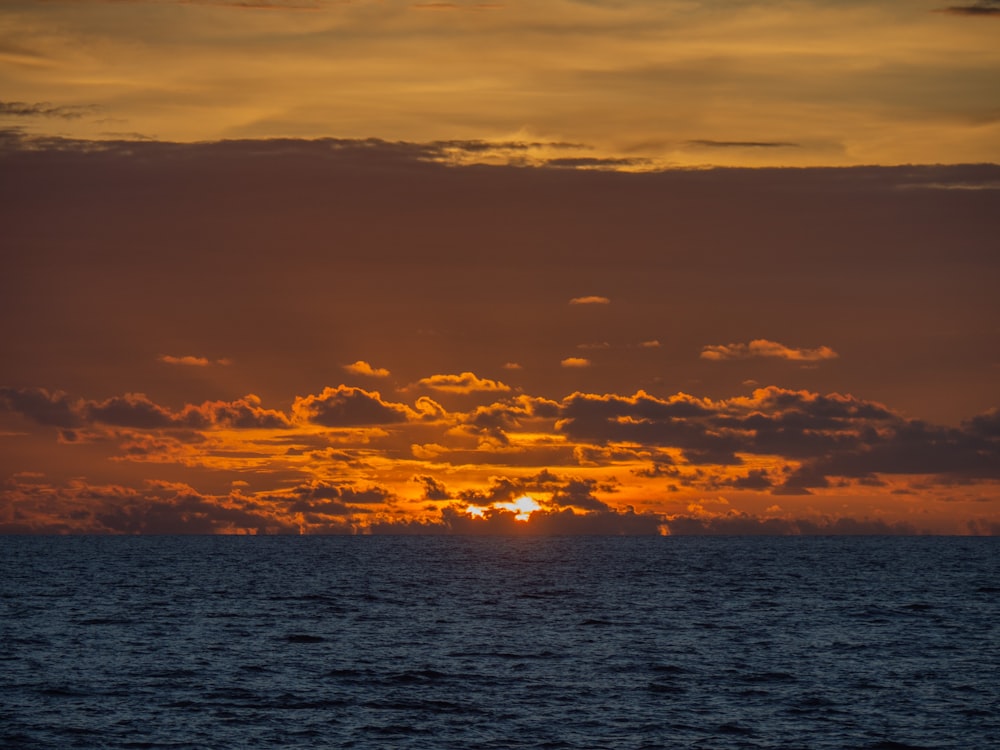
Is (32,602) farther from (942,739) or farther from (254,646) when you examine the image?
(942,739)

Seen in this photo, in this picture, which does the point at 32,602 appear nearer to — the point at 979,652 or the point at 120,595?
the point at 120,595

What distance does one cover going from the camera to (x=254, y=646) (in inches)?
3238

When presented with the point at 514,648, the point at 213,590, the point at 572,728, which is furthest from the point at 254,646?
the point at 213,590

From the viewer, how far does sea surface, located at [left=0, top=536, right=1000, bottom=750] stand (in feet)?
179

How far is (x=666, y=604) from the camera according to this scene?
119 metres

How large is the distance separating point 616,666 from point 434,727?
2116 cm

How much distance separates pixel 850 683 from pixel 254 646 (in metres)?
40.0

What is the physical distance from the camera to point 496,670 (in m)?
72.0

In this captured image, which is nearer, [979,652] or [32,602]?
[979,652]

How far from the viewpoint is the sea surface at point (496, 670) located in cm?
5459

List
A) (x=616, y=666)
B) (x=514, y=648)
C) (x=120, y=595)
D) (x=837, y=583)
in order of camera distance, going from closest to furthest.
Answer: (x=616, y=666), (x=514, y=648), (x=120, y=595), (x=837, y=583)

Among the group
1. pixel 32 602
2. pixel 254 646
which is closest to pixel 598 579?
pixel 32 602

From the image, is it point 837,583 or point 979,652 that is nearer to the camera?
point 979,652

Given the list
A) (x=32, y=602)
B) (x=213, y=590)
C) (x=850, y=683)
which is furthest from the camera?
(x=213, y=590)
